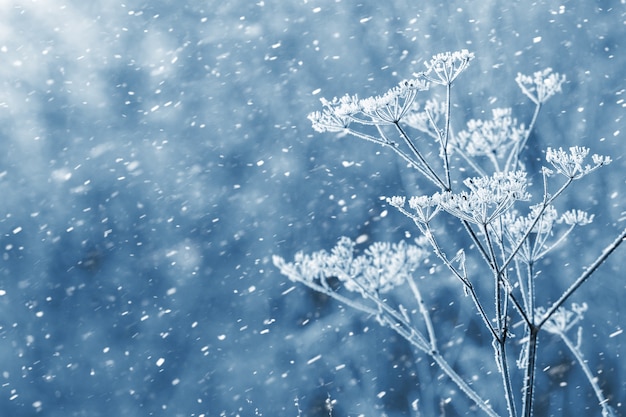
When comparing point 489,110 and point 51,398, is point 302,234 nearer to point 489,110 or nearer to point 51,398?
point 489,110

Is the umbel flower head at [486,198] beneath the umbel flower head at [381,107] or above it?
beneath

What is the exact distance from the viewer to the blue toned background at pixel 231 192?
227cm

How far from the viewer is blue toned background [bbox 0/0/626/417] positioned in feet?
7.44

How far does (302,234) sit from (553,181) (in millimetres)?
1056

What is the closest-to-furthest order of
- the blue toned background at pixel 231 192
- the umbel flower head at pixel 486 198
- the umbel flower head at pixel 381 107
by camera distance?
the umbel flower head at pixel 486 198, the umbel flower head at pixel 381 107, the blue toned background at pixel 231 192

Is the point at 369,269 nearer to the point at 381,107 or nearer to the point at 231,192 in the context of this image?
the point at 381,107

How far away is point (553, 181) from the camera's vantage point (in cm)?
236

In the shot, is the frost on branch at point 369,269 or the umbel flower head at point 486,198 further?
the frost on branch at point 369,269

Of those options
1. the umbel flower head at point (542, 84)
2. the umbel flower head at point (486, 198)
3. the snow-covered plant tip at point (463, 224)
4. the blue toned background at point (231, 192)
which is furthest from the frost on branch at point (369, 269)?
the blue toned background at point (231, 192)

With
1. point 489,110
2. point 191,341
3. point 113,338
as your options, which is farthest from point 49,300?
point 489,110

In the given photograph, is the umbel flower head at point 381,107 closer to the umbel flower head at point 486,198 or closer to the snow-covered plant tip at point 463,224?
the snow-covered plant tip at point 463,224

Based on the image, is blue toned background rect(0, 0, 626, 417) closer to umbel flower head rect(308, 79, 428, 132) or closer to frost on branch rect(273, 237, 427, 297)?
frost on branch rect(273, 237, 427, 297)

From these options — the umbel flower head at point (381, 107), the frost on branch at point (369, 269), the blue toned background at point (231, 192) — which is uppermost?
the blue toned background at point (231, 192)

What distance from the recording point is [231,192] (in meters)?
2.47
